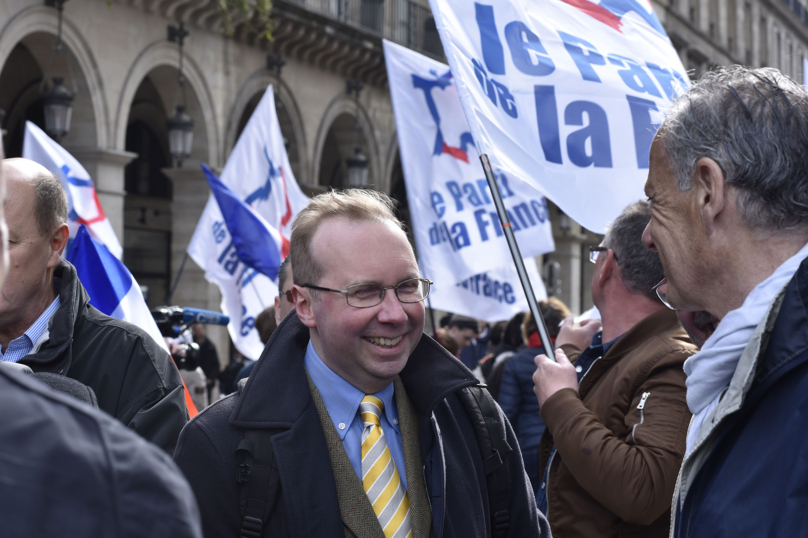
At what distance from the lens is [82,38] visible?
38.3ft

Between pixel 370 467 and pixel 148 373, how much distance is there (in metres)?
0.78

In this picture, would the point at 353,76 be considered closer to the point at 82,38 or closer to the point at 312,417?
the point at 82,38

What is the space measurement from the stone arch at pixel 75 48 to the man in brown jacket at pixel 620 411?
9.49 meters

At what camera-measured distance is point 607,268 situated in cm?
301

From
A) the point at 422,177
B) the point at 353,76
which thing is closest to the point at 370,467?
the point at 422,177

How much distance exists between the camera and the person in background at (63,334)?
2.38 meters

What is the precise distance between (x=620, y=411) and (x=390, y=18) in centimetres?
1681

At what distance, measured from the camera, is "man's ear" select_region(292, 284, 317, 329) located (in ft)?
7.09

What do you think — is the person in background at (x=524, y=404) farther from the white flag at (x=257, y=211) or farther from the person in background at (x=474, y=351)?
the person in background at (x=474, y=351)

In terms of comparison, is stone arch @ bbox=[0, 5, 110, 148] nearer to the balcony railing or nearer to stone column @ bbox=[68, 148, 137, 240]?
stone column @ bbox=[68, 148, 137, 240]

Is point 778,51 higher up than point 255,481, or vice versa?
point 778,51

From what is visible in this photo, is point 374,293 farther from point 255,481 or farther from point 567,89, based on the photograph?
point 567,89

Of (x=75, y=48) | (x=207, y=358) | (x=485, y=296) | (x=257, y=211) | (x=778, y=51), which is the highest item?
(x=778, y=51)

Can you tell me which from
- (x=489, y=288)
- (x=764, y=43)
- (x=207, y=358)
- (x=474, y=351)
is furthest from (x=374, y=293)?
(x=764, y=43)
